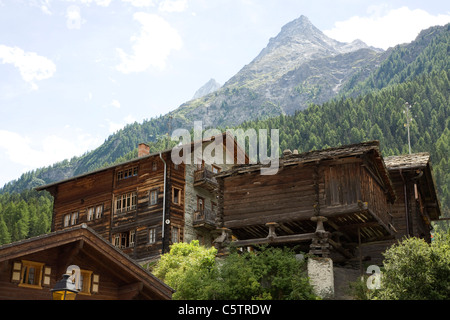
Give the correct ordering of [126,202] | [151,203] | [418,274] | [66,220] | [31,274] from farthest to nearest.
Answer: [66,220], [126,202], [151,203], [418,274], [31,274]

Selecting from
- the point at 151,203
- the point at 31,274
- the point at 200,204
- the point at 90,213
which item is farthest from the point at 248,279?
the point at 90,213

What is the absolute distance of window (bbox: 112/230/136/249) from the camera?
4475cm

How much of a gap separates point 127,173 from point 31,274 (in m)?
30.5

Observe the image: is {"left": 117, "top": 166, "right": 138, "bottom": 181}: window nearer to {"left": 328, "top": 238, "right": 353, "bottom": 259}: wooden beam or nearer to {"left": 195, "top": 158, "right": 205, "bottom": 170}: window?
{"left": 195, "top": 158, "right": 205, "bottom": 170}: window

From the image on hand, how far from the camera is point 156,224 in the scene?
4344 cm

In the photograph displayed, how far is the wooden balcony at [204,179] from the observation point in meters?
45.0

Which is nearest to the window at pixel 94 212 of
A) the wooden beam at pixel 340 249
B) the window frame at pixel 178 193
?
the window frame at pixel 178 193

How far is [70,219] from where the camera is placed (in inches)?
1969

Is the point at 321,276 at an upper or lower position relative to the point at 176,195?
lower

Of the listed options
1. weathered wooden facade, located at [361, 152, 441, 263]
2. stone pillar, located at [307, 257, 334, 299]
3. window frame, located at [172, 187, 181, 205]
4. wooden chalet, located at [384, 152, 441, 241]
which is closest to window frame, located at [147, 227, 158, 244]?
window frame, located at [172, 187, 181, 205]

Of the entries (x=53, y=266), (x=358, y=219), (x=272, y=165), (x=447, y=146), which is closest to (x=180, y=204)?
(x=272, y=165)

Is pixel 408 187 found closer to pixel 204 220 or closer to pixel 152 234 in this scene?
pixel 204 220

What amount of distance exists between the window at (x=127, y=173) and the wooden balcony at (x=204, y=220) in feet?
19.6
